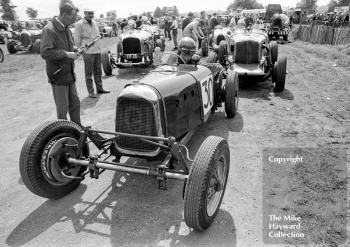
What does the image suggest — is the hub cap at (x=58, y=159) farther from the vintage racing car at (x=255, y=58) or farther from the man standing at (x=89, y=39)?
the vintage racing car at (x=255, y=58)

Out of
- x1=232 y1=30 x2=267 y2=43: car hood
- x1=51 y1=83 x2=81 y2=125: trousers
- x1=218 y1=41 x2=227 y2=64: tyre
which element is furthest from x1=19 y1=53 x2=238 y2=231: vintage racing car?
x1=218 y1=41 x2=227 y2=64: tyre

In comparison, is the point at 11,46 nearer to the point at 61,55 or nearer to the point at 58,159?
the point at 61,55

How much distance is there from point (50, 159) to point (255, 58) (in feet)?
23.1

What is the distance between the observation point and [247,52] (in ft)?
29.9

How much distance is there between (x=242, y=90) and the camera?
8703 mm

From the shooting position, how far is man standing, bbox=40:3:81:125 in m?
4.25

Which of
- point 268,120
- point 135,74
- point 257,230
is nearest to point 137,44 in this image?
point 135,74

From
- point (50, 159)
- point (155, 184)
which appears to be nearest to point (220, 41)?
point (155, 184)

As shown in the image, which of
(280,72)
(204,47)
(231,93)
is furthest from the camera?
(204,47)

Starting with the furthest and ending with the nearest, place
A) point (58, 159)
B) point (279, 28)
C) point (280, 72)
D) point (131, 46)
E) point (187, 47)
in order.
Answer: point (279, 28), point (131, 46), point (280, 72), point (187, 47), point (58, 159)

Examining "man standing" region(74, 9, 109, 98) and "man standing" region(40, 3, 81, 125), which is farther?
"man standing" region(74, 9, 109, 98)

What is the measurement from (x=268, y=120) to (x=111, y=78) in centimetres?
584

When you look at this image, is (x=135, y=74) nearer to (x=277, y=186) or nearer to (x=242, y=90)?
(x=242, y=90)

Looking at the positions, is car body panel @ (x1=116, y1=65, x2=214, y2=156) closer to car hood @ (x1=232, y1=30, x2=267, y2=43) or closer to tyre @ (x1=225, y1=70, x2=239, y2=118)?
tyre @ (x1=225, y1=70, x2=239, y2=118)
